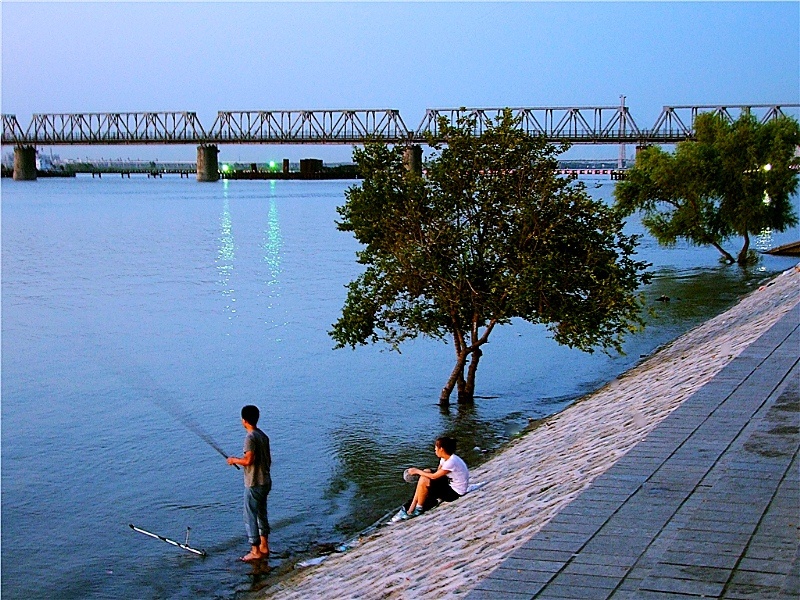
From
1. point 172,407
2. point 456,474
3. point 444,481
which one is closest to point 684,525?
point 456,474

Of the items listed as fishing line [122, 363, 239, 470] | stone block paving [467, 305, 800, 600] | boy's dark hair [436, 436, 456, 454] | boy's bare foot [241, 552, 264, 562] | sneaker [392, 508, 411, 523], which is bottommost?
fishing line [122, 363, 239, 470]

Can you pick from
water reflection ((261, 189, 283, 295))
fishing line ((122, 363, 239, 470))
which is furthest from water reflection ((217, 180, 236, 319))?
fishing line ((122, 363, 239, 470))

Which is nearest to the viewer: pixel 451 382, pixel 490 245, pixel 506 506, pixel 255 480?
pixel 506 506

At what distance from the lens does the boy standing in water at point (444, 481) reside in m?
12.2

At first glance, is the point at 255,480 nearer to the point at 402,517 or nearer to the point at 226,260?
the point at 402,517

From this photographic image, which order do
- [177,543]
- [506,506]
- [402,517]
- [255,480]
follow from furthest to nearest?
[177,543] < [402,517] < [255,480] < [506,506]

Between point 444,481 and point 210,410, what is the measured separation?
11.8 meters

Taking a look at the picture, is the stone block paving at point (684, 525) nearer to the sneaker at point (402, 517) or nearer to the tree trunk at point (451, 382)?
the sneaker at point (402, 517)

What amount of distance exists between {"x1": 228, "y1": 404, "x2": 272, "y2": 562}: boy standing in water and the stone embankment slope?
110cm

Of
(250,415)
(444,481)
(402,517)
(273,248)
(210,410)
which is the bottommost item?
(210,410)

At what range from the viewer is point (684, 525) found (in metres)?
7.55

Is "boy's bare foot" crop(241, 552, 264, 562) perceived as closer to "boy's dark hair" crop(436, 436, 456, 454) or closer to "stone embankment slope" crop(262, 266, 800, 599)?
"stone embankment slope" crop(262, 266, 800, 599)

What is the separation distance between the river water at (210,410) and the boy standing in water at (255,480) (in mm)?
337

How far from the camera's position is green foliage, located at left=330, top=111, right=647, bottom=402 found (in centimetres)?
2002
